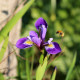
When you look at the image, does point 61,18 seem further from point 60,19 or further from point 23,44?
point 23,44

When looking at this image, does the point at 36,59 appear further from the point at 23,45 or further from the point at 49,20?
the point at 23,45

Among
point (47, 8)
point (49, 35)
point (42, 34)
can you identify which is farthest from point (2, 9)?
point (47, 8)

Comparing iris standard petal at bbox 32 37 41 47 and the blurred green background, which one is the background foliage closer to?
the blurred green background

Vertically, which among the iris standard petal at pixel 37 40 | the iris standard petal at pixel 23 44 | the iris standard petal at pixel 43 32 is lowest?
the iris standard petal at pixel 23 44

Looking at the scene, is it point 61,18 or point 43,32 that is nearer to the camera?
point 43,32

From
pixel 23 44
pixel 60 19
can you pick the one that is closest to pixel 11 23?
pixel 23 44

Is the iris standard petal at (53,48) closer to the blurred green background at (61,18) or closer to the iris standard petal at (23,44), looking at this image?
the iris standard petal at (23,44)

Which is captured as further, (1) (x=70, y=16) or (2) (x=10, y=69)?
(1) (x=70, y=16)

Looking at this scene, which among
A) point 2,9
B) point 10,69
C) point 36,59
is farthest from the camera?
point 36,59

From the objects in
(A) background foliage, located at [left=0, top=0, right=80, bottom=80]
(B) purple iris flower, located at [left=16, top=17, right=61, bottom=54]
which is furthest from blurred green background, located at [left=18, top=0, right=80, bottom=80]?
(B) purple iris flower, located at [left=16, top=17, right=61, bottom=54]

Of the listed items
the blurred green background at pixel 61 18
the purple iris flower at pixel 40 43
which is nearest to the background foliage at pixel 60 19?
the blurred green background at pixel 61 18

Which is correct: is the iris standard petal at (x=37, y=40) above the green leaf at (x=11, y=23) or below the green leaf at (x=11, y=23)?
below
